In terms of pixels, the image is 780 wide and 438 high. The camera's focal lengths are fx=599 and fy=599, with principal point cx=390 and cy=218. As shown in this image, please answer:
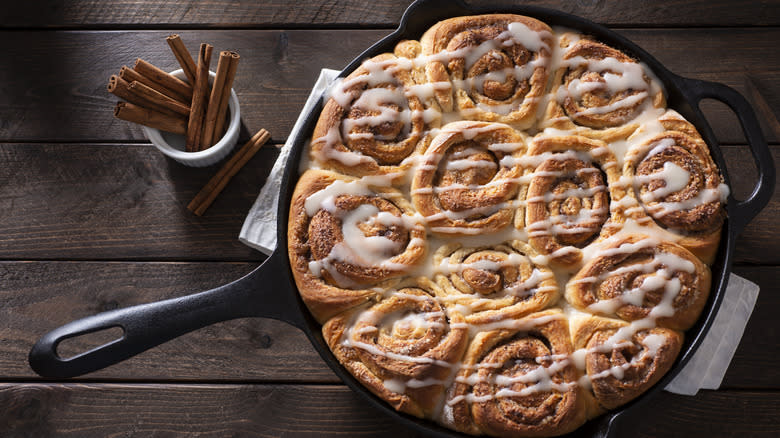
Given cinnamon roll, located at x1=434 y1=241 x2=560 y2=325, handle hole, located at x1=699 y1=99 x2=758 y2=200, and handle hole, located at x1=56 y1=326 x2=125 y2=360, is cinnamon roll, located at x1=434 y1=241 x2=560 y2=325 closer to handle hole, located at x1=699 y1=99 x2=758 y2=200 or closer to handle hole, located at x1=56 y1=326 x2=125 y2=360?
handle hole, located at x1=699 y1=99 x2=758 y2=200

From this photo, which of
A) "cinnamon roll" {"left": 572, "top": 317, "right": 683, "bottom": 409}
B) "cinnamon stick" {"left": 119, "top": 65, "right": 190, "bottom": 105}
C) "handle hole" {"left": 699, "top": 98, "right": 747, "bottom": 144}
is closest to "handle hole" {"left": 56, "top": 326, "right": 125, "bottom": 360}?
"cinnamon stick" {"left": 119, "top": 65, "right": 190, "bottom": 105}

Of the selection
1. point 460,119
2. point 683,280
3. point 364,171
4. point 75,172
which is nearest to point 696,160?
point 683,280

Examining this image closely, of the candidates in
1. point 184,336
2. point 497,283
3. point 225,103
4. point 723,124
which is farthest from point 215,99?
point 723,124

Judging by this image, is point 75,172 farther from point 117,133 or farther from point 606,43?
point 606,43

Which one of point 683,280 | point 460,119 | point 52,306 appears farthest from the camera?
point 52,306

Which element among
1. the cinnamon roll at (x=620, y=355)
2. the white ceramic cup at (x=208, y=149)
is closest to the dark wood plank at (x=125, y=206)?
the white ceramic cup at (x=208, y=149)
